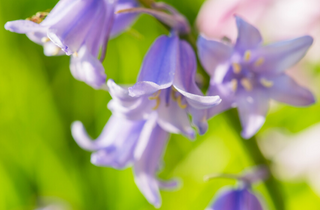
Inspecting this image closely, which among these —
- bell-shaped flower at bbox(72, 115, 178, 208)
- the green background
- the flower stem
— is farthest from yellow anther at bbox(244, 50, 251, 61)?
the green background

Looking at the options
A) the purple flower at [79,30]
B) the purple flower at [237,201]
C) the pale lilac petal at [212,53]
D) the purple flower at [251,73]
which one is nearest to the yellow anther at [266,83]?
the purple flower at [251,73]

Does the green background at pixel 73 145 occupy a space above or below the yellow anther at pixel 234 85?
below

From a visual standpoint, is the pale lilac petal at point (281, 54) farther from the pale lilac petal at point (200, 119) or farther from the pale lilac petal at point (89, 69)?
the pale lilac petal at point (89, 69)

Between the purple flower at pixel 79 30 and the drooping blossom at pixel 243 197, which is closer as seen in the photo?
the purple flower at pixel 79 30

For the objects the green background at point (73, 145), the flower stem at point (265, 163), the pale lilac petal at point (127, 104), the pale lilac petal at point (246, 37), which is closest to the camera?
the pale lilac petal at point (127, 104)

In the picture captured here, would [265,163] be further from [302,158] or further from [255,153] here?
[302,158]

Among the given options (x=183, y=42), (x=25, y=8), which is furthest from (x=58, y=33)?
(x=25, y=8)

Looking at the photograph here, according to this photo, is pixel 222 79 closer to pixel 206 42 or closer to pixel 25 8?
pixel 206 42
